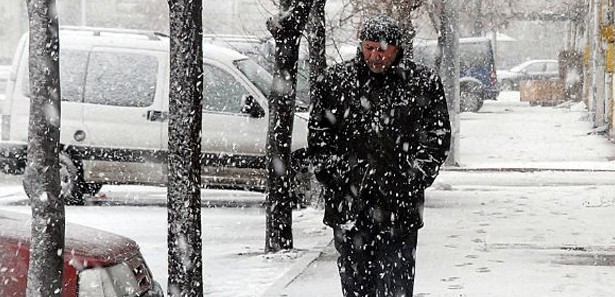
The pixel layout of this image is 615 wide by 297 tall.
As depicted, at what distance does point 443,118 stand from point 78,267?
1.80 m

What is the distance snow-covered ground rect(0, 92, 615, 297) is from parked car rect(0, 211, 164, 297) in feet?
6.15

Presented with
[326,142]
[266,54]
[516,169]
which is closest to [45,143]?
[326,142]

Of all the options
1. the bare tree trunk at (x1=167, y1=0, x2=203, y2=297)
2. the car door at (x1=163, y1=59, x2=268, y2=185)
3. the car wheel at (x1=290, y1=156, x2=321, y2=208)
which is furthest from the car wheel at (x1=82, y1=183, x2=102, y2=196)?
the bare tree trunk at (x1=167, y1=0, x2=203, y2=297)

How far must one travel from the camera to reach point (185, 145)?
6613 millimetres

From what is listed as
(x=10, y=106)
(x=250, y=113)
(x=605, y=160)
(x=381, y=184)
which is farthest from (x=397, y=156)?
(x=605, y=160)

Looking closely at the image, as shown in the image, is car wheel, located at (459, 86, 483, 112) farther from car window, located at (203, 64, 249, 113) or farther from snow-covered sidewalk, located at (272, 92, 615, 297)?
car window, located at (203, 64, 249, 113)

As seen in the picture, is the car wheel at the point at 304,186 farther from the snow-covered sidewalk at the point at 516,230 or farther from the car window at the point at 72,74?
the car window at the point at 72,74

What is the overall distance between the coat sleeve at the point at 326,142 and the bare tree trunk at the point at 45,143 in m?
1.12

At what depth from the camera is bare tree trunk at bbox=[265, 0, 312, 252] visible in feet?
31.7

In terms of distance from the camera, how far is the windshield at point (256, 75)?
1345cm

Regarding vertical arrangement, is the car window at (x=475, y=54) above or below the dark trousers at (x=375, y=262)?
above

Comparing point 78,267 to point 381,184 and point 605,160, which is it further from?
point 605,160

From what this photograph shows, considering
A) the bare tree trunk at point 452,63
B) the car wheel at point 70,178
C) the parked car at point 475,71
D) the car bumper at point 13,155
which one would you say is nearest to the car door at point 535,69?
the parked car at point 475,71

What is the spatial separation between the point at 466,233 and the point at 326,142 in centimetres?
578
